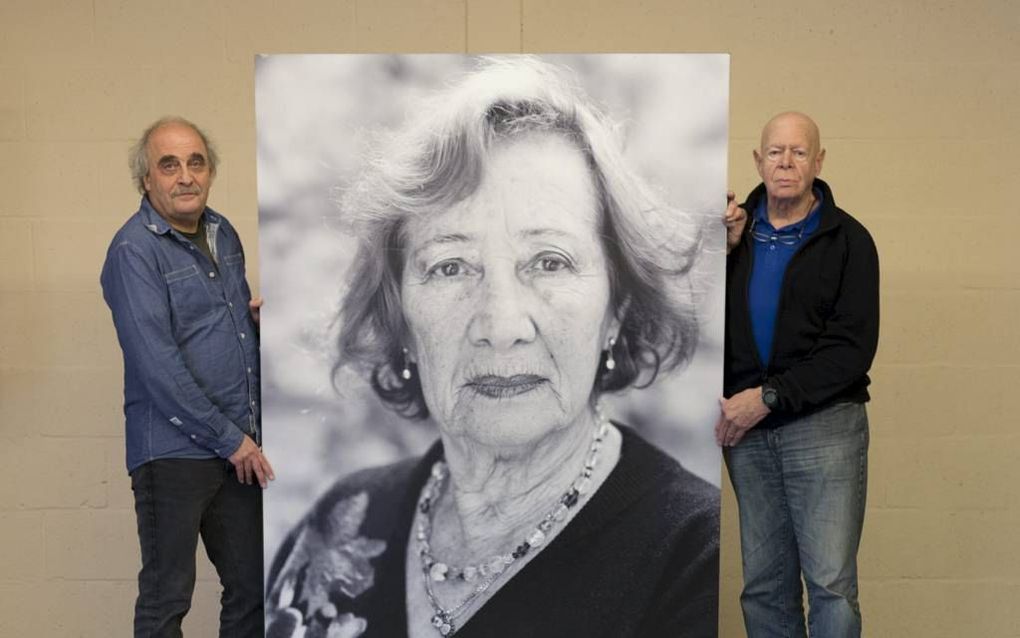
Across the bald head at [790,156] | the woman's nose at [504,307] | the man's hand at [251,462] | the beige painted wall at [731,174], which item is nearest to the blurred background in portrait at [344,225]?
the man's hand at [251,462]

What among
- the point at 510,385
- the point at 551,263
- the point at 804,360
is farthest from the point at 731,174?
the point at 510,385

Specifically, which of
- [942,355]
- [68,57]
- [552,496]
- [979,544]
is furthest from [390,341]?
[979,544]

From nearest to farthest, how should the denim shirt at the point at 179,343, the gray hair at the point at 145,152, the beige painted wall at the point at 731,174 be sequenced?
the denim shirt at the point at 179,343 < the gray hair at the point at 145,152 < the beige painted wall at the point at 731,174

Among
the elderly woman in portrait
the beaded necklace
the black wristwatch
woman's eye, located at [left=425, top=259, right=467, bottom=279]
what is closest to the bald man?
the black wristwatch

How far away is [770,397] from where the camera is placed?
2422 mm

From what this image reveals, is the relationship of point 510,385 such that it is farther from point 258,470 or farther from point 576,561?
point 258,470

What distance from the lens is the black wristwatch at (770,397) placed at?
7.95 feet

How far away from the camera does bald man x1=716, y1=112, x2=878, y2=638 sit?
2.44m

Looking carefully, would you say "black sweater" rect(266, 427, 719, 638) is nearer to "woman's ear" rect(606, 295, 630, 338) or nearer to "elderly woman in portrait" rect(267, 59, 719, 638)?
"elderly woman in portrait" rect(267, 59, 719, 638)

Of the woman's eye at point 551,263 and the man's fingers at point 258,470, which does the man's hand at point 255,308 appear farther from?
the woman's eye at point 551,263

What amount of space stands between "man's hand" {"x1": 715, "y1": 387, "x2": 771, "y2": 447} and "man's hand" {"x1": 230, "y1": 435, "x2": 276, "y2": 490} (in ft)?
3.20

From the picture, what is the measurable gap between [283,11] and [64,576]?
5.81 ft

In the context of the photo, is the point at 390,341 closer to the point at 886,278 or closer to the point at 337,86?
the point at 337,86

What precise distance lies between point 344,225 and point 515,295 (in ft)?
1.29
